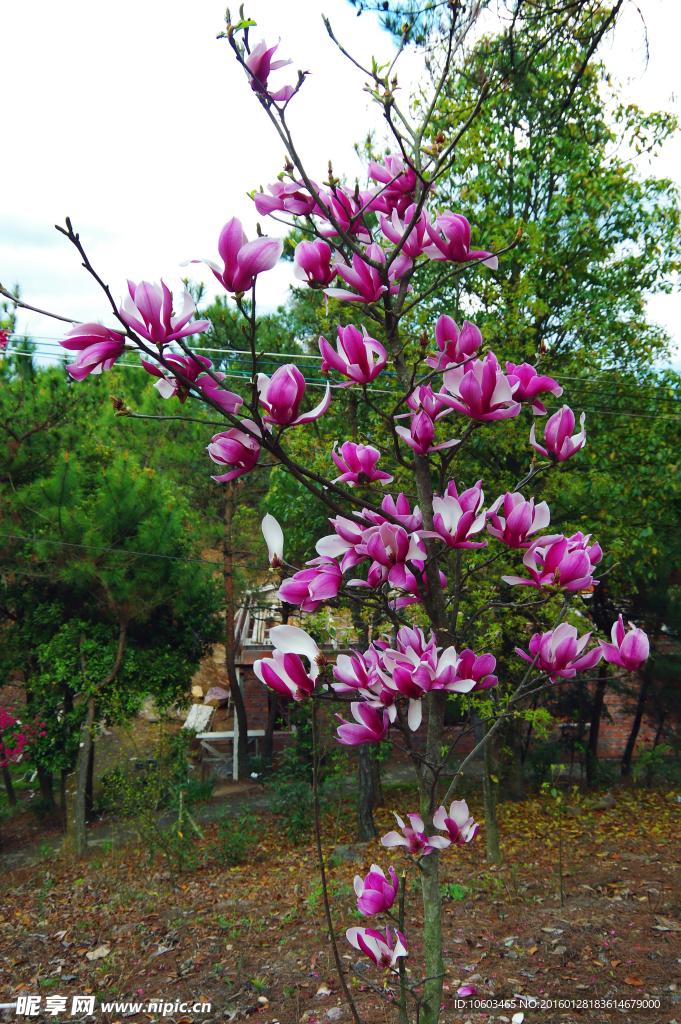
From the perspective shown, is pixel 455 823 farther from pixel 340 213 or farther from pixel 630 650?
pixel 340 213

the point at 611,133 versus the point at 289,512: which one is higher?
the point at 611,133

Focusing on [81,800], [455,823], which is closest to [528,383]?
[455,823]

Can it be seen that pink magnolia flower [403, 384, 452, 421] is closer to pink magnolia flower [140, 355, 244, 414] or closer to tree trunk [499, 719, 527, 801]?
pink magnolia flower [140, 355, 244, 414]

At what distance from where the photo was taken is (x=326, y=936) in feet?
13.8

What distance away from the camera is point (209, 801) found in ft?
35.4

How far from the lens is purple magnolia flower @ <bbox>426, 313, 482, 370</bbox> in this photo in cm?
129

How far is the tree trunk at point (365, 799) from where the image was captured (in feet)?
27.4

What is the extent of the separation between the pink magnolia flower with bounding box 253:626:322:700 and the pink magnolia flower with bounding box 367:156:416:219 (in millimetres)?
975

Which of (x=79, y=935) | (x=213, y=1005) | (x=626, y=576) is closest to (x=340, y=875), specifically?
(x=79, y=935)

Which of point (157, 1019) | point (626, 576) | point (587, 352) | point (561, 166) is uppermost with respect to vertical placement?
point (561, 166)

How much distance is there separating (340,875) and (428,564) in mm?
5833

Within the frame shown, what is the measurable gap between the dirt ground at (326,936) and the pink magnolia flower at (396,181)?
5.91 ft

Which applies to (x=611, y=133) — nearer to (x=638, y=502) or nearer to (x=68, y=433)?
(x=638, y=502)

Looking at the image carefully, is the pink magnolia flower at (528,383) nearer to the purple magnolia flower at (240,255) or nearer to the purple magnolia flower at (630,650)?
the purple magnolia flower at (630,650)
